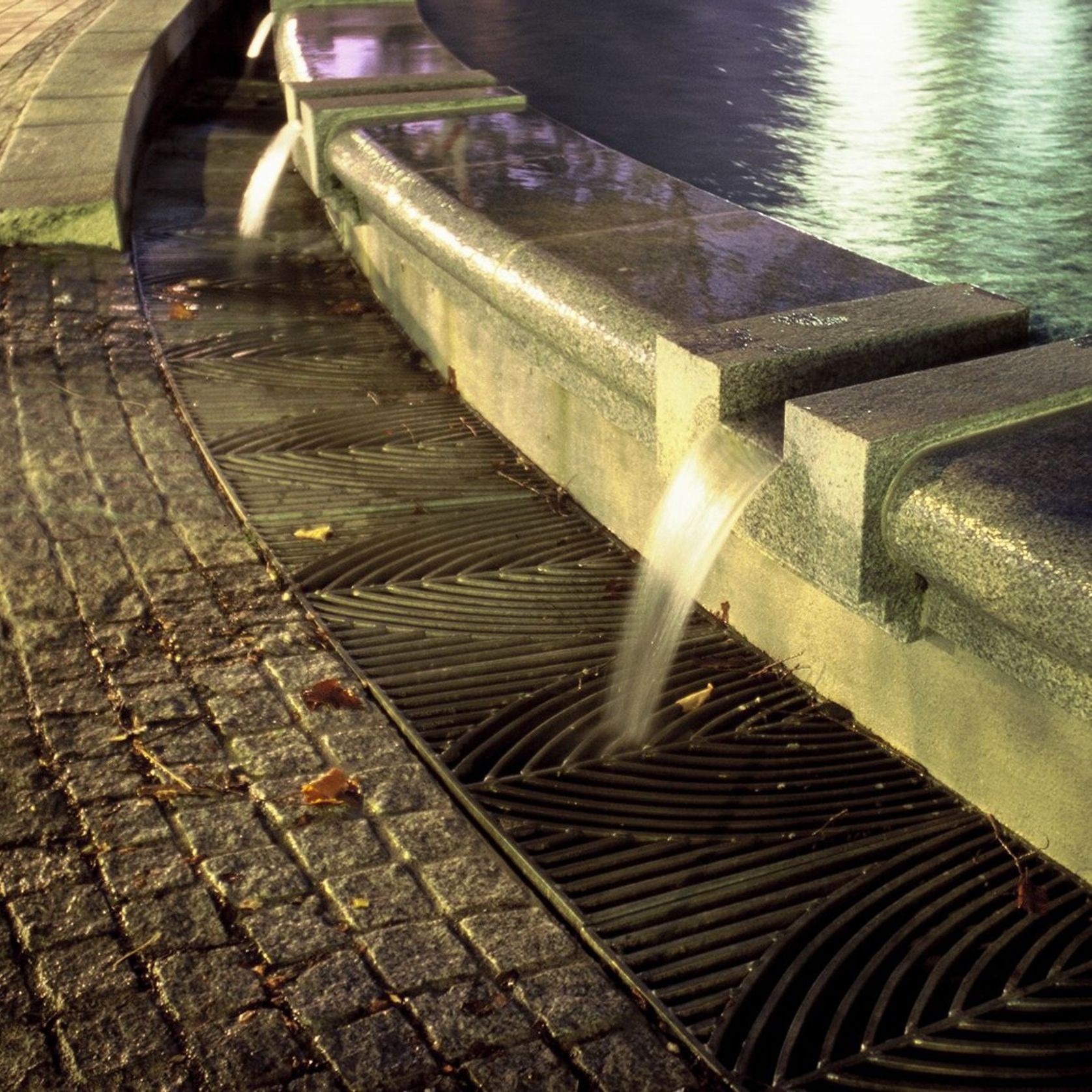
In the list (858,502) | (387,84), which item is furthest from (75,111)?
(858,502)

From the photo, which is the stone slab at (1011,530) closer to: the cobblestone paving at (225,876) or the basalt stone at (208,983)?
the cobblestone paving at (225,876)

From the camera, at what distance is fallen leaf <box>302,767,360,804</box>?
3.41 meters

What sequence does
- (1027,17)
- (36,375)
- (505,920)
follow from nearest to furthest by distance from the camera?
1. (505,920)
2. (36,375)
3. (1027,17)

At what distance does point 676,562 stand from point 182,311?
361cm

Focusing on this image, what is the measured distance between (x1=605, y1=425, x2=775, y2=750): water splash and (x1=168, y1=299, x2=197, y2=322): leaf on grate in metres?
3.20

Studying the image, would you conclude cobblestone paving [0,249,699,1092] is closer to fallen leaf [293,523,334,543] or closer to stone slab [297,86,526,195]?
fallen leaf [293,523,334,543]

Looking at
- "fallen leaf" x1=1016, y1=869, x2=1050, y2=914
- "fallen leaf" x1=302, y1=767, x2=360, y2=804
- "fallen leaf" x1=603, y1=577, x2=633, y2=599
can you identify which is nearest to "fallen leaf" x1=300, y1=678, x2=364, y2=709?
"fallen leaf" x1=302, y1=767, x2=360, y2=804

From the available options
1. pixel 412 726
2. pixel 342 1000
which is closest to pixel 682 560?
pixel 412 726

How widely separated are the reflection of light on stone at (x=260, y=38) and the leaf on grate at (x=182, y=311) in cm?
628

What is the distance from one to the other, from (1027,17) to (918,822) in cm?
837

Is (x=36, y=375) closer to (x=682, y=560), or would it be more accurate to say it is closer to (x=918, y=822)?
(x=682, y=560)

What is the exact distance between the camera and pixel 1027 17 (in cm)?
1014

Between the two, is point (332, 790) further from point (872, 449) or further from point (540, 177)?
point (540, 177)

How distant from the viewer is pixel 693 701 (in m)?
3.90
